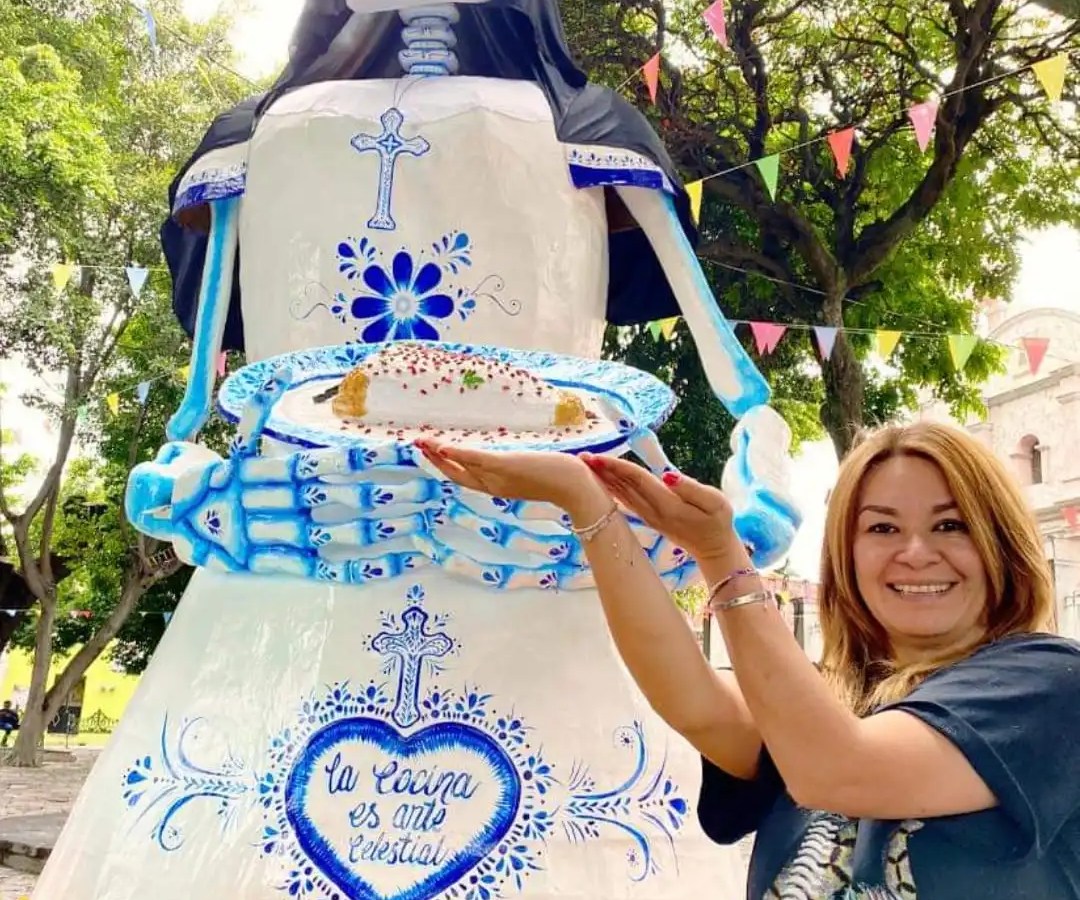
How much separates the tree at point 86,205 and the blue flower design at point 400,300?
644 cm

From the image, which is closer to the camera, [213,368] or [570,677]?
[570,677]

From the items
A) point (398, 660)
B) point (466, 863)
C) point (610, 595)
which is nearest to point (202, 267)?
point (398, 660)

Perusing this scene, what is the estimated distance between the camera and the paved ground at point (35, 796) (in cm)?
487

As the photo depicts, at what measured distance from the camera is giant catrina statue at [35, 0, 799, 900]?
172 centimetres

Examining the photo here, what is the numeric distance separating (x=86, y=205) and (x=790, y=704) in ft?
27.9

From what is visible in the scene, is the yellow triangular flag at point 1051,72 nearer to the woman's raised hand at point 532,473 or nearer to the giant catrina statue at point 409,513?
the giant catrina statue at point 409,513

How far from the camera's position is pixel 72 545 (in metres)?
11.7

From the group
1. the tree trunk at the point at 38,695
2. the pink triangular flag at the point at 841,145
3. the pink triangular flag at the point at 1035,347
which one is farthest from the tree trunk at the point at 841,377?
the tree trunk at the point at 38,695

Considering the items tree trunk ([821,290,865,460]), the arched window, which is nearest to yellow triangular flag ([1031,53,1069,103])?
tree trunk ([821,290,865,460])

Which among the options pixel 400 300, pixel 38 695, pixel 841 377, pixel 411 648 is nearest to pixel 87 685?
pixel 38 695

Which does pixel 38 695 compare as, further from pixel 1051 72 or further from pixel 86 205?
pixel 1051 72

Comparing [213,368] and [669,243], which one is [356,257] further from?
[669,243]

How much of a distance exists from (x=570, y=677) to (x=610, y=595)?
747 mm

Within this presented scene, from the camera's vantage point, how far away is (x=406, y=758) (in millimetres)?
1730
